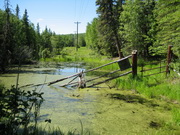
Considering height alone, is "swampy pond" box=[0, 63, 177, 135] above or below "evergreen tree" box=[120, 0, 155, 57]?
below

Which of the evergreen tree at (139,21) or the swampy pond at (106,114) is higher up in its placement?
the evergreen tree at (139,21)

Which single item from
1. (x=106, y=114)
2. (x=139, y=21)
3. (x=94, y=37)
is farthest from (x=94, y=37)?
(x=106, y=114)

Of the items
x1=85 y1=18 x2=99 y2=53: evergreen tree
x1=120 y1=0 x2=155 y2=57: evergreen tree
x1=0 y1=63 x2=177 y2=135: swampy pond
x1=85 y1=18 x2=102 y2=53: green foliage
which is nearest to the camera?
x1=0 y1=63 x2=177 y2=135: swampy pond

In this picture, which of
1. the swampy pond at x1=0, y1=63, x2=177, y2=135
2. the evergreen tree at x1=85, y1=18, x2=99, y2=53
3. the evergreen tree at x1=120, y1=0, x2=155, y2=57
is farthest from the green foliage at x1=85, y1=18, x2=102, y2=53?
the swampy pond at x1=0, y1=63, x2=177, y2=135

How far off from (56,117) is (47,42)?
65.8 metres

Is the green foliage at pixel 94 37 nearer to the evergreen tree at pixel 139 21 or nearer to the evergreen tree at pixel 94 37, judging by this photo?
the evergreen tree at pixel 94 37

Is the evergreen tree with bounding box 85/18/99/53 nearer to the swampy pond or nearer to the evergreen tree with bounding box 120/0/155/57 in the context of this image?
the evergreen tree with bounding box 120/0/155/57

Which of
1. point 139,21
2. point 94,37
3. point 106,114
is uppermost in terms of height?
point 94,37

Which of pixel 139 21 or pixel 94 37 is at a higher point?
pixel 94 37

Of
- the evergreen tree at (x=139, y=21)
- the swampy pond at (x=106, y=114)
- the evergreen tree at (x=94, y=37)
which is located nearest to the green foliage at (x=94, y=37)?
the evergreen tree at (x=94, y=37)

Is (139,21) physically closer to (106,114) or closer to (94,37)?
(106,114)

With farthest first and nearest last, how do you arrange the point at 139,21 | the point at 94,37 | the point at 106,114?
1. the point at 94,37
2. the point at 139,21
3. the point at 106,114

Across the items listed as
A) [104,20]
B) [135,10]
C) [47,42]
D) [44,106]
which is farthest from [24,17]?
[44,106]

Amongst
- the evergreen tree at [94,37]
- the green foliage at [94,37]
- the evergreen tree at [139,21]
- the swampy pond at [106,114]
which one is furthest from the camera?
the green foliage at [94,37]
